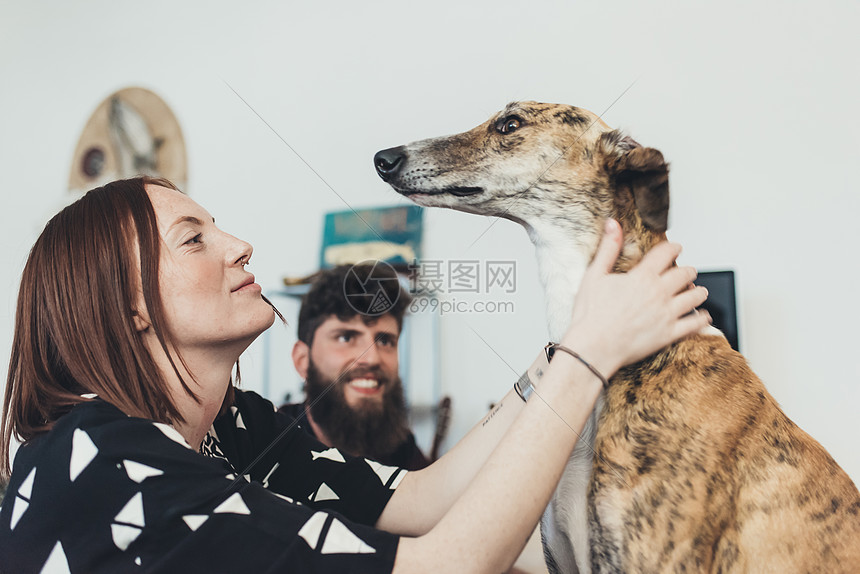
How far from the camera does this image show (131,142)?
310 centimetres

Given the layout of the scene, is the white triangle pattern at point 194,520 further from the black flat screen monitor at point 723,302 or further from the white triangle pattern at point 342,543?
the black flat screen monitor at point 723,302

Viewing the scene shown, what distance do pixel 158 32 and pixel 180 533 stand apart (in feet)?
10.2

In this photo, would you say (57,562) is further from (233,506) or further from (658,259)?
(658,259)

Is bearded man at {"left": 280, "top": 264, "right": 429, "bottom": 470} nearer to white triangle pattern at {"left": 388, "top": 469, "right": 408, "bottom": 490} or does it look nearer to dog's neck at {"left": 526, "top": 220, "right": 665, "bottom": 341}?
white triangle pattern at {"left": 388, "top": 469, "right": 408, "bottom": 490}

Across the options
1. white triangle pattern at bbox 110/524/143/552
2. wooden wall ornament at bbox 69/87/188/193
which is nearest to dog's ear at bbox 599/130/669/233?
white triangle pattern at bbox 110/524/143/552

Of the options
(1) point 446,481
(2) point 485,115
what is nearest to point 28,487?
(1) point 446,481

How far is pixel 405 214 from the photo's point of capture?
2.45 m

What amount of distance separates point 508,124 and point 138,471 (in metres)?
0.90

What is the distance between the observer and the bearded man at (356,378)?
2307 mm

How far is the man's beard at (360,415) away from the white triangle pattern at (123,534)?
1548mm

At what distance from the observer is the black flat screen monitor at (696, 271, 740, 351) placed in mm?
1570

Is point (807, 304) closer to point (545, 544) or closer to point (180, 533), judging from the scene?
point (545, 544)

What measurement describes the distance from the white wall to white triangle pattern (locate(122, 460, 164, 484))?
4.97ft

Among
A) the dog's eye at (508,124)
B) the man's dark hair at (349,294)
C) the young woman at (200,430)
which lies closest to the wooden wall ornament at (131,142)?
the man's dark hair at (349,294)
